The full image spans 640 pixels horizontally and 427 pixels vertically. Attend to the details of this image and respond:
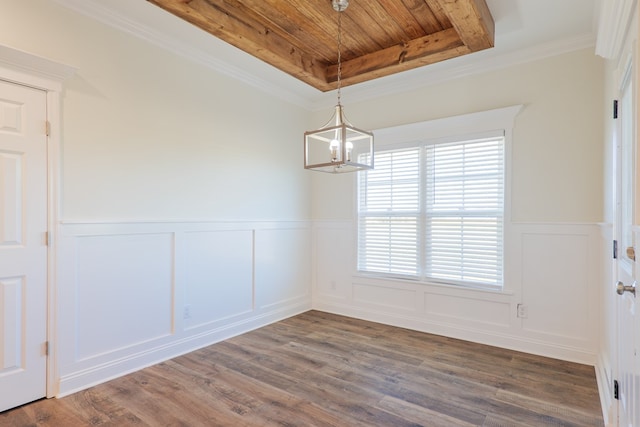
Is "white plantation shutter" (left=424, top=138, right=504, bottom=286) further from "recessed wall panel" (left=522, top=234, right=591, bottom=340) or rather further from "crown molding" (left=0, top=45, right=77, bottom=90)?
"crown molding" (left=0, top=45, right=77, bottom=90)

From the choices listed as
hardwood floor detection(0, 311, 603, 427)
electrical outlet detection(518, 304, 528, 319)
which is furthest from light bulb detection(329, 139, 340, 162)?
electrical outlet detection(518, 304, 528, 319)

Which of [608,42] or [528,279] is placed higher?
[608,42]

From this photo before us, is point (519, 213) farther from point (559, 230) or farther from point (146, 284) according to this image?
point (146, 284)

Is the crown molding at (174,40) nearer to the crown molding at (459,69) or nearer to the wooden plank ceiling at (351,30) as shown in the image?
the wooden plank ceiling at (351,30)

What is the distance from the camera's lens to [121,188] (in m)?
2.93

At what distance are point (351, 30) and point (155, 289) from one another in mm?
2879

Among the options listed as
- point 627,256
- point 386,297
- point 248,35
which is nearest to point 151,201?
point 248,35

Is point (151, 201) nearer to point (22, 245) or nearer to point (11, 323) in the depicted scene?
point (22, 245)

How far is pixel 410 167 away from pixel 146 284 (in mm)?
2985

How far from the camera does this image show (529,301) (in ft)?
11.2

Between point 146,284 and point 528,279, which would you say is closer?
point 146,284

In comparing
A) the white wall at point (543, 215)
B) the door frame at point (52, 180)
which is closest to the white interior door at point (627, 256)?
the white wall at point (543, 215)

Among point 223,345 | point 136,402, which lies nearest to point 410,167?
point 223,345

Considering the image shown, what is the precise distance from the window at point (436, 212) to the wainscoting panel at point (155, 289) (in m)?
1.21
